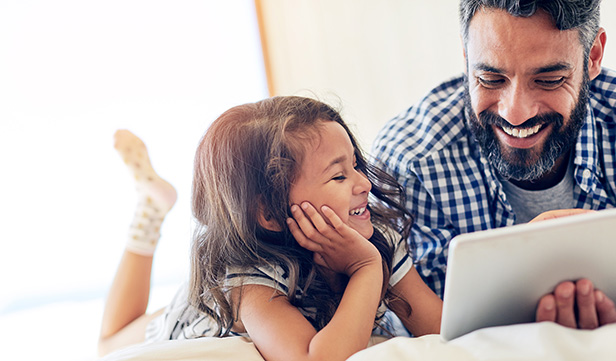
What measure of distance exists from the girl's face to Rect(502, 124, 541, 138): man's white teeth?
1.46 feet

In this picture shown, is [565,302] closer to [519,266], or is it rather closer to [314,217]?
[519,266]

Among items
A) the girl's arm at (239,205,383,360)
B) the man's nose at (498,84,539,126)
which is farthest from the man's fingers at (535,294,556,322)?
the man's nose at (498,84,539,126)

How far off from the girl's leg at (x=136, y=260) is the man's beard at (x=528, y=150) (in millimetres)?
866

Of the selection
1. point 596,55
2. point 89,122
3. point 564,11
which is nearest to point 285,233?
point 564,11

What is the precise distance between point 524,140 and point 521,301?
0.67m

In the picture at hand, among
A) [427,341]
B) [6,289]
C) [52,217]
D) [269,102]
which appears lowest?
[6,289]

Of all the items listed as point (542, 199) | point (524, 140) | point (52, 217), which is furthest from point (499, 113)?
point (52, 217)

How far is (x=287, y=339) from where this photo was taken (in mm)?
943

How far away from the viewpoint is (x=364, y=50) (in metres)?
2.36

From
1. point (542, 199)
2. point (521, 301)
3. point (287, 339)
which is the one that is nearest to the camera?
point (521, 301)

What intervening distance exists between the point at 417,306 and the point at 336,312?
277mm

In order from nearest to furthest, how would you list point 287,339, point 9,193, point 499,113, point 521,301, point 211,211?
point 521,301, point 287,339, point 211,211, point 499,113, point 9,193

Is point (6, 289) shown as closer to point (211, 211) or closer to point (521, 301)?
point (211, 211)

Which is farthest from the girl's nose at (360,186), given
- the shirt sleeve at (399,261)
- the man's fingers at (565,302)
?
the man's fingers at (565,302)
